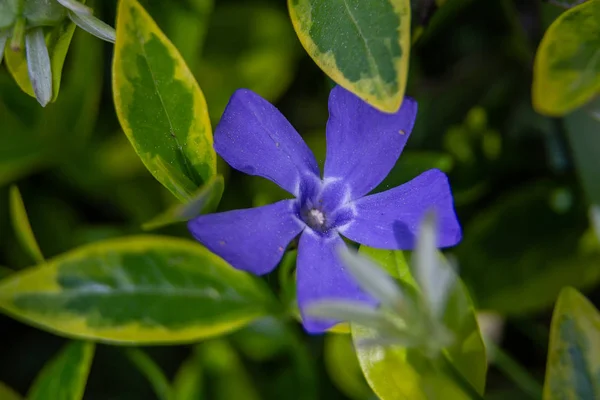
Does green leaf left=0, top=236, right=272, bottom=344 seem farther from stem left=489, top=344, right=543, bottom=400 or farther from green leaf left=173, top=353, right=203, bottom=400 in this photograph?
stem left=489, top=344, right=543, bottom=400

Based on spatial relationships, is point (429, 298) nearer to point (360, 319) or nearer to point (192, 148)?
point (360, 319)

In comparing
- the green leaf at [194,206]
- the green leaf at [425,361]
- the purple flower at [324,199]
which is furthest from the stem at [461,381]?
the green leaf at [194,206]

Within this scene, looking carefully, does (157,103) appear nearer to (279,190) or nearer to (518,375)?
(279,190)

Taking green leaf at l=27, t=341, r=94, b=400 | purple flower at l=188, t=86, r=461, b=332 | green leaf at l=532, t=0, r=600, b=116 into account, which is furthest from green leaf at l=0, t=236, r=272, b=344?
green leaf at l=532, t=0, r=600, b=116

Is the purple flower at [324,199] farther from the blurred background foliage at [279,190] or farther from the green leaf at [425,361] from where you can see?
the blurred background foliage at [279,190]

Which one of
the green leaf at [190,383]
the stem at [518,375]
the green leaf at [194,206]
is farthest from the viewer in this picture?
the green leaf at [190,383]

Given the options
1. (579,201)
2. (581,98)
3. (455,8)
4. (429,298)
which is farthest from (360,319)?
(579,201)

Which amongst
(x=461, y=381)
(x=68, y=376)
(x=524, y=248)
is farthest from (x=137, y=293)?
(x=524, y=248)
